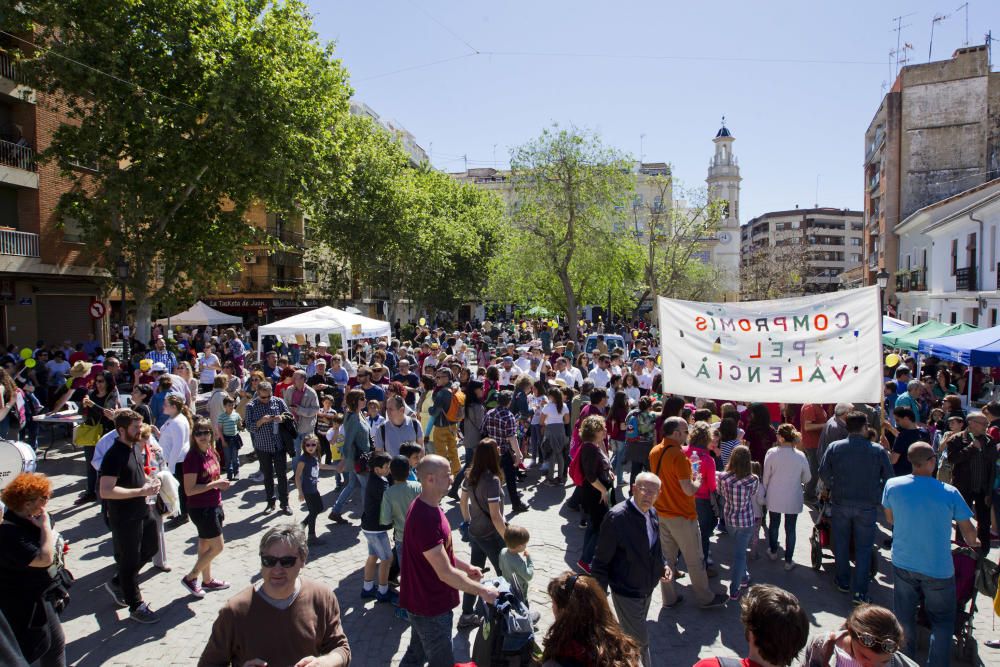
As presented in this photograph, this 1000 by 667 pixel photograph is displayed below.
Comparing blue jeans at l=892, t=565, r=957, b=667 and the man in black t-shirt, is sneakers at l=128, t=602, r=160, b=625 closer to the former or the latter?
the man in black t-shirt

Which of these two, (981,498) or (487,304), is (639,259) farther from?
(981,498)

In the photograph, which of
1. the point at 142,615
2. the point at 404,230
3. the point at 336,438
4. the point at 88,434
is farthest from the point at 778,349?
the point at 404,230

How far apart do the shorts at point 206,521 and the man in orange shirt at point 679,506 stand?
12.8 ft

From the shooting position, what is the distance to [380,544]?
19.3ft

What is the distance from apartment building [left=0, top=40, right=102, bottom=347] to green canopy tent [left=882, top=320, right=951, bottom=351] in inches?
863

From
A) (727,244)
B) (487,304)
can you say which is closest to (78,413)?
(487,304)

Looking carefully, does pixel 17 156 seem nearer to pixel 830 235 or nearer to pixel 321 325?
pixel 321 325

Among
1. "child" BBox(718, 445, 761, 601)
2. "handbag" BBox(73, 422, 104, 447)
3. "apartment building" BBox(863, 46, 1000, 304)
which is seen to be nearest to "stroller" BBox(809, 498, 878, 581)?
"child" BBox(718, 445, 761, 601)

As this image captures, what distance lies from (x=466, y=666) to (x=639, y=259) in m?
38.7

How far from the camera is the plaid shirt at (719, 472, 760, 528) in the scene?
6.13 metres

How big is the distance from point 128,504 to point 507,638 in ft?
12.3

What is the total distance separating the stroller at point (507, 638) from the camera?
349cm

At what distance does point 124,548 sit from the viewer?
18.1ft

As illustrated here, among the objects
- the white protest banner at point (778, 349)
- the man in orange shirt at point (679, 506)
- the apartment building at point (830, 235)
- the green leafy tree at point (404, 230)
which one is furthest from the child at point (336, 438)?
the apartment building at point (830, 235)
